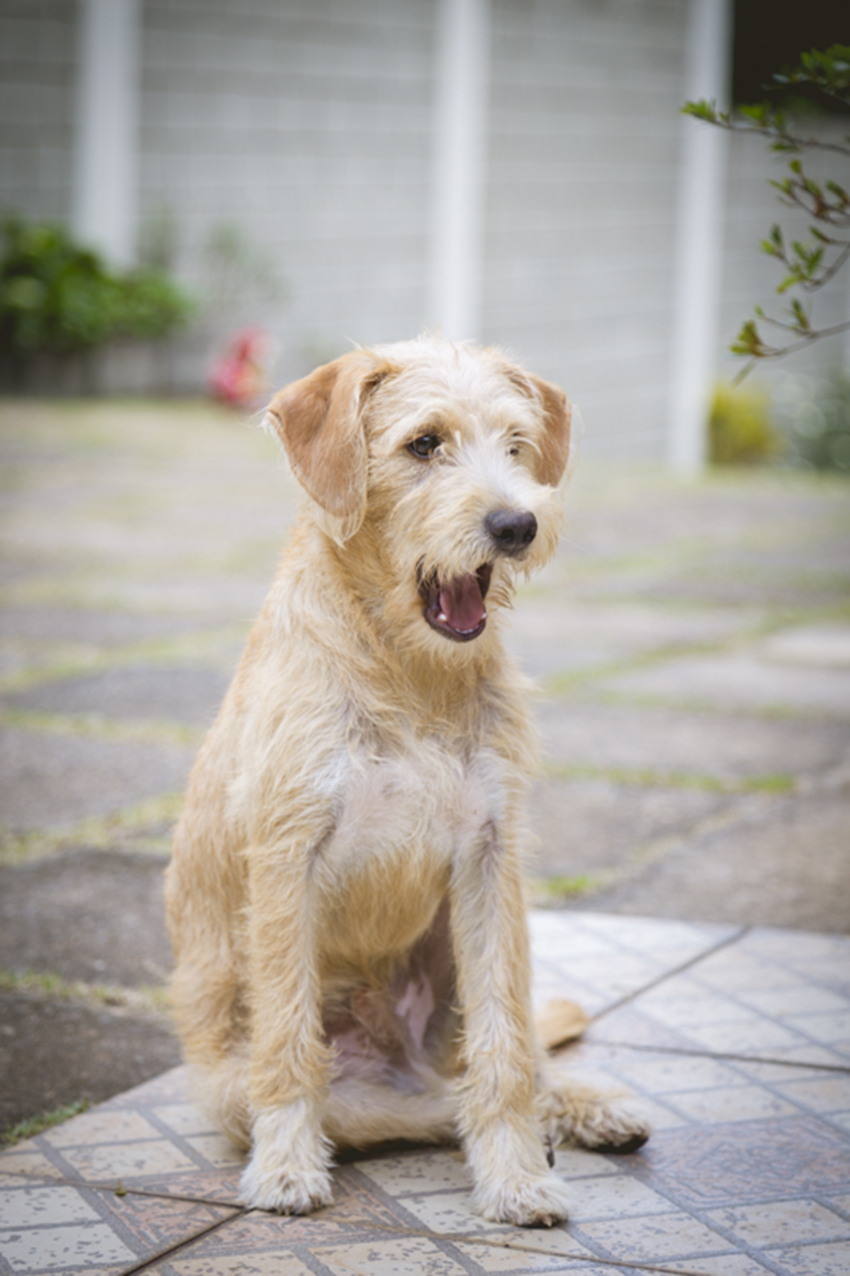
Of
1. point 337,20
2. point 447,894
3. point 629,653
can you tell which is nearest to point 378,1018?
point 447,894

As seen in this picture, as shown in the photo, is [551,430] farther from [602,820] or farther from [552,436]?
[602,820]

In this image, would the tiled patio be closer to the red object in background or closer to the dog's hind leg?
the dog's hind leg

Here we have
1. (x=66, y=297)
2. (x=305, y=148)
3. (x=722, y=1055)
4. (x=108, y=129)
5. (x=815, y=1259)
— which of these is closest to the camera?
(x=815, y=1259)

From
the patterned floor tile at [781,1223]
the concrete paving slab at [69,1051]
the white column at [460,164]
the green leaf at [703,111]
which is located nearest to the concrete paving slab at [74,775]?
the concrete paving slab at [69,1051]

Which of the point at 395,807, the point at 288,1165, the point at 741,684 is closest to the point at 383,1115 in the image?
the point at 288,1165

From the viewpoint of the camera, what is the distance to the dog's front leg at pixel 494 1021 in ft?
8.55

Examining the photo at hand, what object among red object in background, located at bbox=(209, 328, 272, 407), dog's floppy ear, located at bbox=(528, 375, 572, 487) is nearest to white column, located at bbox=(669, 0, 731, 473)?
red object in background, located at bbox=(209, 328, 272, 407)

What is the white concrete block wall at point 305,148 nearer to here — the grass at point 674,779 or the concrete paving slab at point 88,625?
the concrete paving slab at point 88,625

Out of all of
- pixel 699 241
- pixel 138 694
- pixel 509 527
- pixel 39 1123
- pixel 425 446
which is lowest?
pixel 39 1123

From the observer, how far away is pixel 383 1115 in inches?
110

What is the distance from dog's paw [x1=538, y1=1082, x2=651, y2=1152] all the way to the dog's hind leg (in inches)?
8.4

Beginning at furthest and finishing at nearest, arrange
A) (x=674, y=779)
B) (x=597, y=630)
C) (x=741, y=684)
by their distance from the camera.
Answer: (x=597, y=630) < (x=741, y=684) < (x=674, y=779)

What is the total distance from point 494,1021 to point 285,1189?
0.48 m

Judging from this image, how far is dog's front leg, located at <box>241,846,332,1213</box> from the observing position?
103 inches
